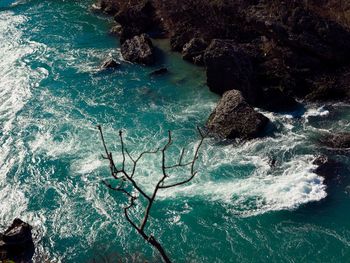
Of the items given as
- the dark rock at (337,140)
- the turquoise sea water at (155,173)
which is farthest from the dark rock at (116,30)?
the dark rock at (337,140)

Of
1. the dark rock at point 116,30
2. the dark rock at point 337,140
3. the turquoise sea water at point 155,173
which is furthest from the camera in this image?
the dark rock at point 116,30

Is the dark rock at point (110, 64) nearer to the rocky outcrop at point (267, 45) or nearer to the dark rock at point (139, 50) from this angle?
the dark rock at point (139, 50)

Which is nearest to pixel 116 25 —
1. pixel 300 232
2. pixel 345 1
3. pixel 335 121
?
pixel 345 1

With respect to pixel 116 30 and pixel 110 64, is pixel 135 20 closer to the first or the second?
pixel 116 30

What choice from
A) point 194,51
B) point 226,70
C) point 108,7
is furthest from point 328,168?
point 108,7

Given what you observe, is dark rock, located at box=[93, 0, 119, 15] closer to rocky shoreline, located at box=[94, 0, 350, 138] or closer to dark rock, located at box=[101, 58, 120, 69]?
rocky shoreline, located at box=[94, 0, 350, 138]

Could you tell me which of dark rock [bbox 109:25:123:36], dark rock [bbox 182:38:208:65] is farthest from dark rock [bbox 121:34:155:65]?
dark rock [bbox 109:25:123:36]
